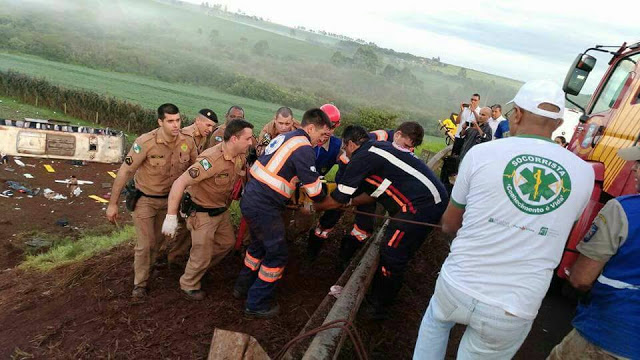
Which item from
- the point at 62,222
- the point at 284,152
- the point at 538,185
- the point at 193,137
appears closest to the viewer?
the point at 538,185

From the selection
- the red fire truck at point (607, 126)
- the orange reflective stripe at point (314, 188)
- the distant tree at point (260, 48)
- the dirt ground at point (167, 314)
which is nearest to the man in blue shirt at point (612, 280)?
the red fire truck at point (607, 126)

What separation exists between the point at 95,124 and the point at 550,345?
17.5 metres

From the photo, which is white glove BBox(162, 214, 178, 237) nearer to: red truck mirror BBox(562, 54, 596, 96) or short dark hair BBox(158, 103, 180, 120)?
short dark hair BBox(158, 103, 180, 120)

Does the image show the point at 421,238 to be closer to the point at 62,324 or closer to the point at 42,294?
the point at 62,324

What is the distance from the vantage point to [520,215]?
69.4 inches

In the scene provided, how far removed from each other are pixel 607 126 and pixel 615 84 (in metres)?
1.16

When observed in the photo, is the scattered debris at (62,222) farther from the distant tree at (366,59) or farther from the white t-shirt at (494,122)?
the distant tree at (366,59)

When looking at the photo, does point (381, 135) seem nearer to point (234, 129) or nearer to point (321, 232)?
point (321, 232)

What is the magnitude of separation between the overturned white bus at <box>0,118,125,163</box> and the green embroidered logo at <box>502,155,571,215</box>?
12.3m

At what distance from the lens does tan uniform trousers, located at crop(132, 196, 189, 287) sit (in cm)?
371

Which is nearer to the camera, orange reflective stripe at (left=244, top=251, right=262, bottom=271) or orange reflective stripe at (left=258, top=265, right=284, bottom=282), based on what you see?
orange reflective stripe at (left=258, top=265, right=284, bottom=282)

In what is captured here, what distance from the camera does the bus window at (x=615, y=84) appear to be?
4707 mm

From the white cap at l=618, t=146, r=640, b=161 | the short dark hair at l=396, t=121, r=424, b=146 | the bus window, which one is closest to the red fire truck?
the bus window

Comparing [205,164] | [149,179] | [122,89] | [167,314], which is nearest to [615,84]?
[205,164]
